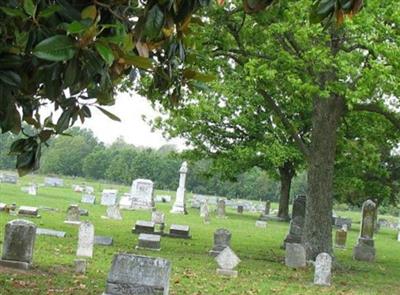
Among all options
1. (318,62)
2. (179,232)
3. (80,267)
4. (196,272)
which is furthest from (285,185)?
(80,267)

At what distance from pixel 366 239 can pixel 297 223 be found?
239cm

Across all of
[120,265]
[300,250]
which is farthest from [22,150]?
[300,250]

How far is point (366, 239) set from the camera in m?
20.5

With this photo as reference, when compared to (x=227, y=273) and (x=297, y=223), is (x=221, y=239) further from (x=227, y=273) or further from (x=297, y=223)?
(x=297, y=223)

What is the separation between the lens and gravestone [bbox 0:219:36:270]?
10.5m

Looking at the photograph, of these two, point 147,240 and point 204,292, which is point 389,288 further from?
point 147,240

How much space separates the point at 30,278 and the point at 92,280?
102 cm

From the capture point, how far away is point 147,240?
1531cm

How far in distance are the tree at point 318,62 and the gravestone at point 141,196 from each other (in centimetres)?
1992

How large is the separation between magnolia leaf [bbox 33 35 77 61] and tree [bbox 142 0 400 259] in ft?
27.8

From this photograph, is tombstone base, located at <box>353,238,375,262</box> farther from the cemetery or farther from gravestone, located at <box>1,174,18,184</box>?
gravestone, located at <box>1,174,18,184</box>

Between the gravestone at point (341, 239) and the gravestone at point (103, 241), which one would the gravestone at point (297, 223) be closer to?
the gravestone at point (341, 239)

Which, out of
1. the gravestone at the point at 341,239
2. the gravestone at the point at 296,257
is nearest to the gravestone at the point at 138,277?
the gravestone at the point at 296,257

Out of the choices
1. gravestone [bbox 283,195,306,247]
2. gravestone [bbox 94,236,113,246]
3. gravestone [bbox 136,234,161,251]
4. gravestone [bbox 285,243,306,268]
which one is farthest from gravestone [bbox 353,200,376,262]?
gravestone [bbox 94,236,113,246]
